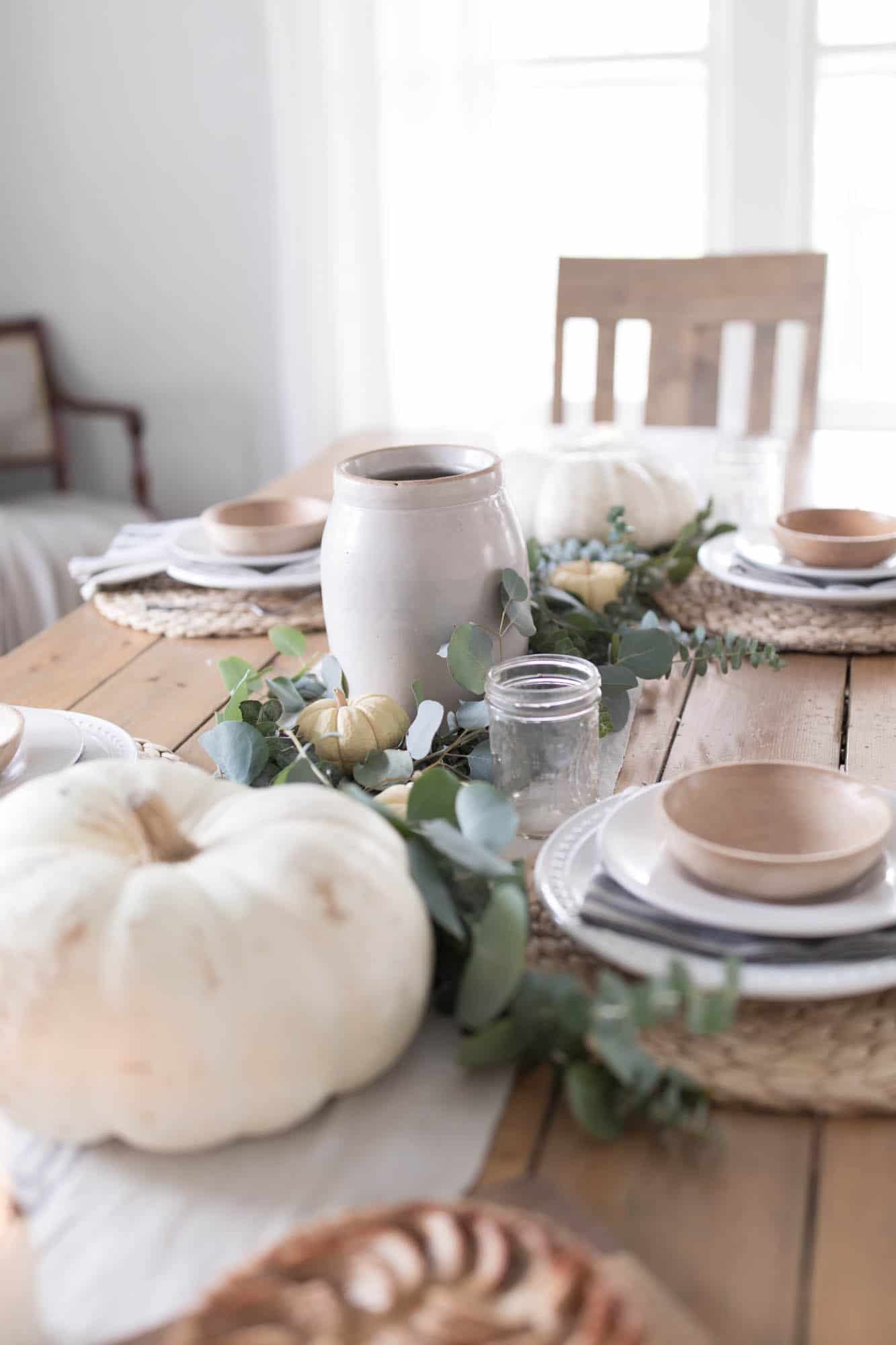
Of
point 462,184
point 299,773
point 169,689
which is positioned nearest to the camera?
point 299,773

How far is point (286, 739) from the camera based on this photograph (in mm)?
894

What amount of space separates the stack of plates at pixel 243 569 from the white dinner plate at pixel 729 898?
659mm

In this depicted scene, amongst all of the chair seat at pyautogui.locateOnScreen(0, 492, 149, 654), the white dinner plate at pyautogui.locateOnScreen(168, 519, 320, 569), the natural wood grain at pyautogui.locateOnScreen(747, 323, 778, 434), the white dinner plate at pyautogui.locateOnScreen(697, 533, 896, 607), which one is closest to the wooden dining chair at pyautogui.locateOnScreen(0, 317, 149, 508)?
the chair seat at pyautogui.locateOnScreen(0, 492, 149, 654)

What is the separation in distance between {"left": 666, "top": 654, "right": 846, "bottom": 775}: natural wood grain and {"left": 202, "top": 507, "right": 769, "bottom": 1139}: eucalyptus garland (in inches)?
1.1

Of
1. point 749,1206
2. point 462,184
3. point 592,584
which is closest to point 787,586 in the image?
point 592,584

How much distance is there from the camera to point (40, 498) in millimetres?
3357

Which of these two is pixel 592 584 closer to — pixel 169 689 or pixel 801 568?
pixel 801 568

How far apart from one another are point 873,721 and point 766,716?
0.08 metres

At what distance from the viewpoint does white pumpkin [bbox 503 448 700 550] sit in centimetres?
131

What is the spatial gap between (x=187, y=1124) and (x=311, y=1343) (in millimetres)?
133

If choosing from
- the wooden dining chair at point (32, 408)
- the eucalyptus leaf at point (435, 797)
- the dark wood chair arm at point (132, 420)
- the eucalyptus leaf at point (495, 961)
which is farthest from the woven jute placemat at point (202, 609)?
the wooden dining chair at point (32, 408)

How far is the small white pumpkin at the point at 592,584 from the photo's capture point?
1.14 meters

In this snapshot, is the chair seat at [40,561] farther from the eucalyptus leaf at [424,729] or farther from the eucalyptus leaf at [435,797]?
the eucalyptus leaf at [435,797]

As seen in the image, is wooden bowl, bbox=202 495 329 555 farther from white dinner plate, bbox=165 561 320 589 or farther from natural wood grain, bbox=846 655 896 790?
natural wood grain, bbox=846 655 896 790
